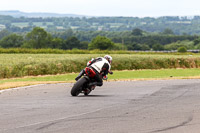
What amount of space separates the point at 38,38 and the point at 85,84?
394 ft

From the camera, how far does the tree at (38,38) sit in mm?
132000

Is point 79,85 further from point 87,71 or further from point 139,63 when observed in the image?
point 139,63

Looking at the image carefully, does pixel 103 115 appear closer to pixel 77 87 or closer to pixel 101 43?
pixel 77 87

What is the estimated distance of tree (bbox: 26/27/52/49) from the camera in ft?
433

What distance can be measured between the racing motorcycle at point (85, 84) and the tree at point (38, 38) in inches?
4584

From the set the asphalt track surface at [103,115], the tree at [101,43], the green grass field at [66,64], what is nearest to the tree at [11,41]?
the tree at [101,43]

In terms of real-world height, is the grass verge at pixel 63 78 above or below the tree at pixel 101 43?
above

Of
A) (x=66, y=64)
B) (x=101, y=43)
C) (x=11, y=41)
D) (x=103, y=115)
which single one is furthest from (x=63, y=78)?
(x=11, y=41)

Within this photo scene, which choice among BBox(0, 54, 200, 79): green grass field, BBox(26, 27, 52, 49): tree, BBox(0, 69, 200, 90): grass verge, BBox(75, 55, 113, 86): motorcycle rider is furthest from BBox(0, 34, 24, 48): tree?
BBox(75, 55, 113, 86): motorcycle rider

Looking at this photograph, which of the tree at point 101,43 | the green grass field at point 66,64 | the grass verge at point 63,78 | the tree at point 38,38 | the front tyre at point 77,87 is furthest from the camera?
the tree at point 38,38

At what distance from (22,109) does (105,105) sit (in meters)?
2.45

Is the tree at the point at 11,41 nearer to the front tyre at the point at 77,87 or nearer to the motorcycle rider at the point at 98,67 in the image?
the motorcycle rider at the point at 98,67

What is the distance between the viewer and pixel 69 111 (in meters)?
11.2

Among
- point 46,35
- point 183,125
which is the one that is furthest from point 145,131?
point 46,35
